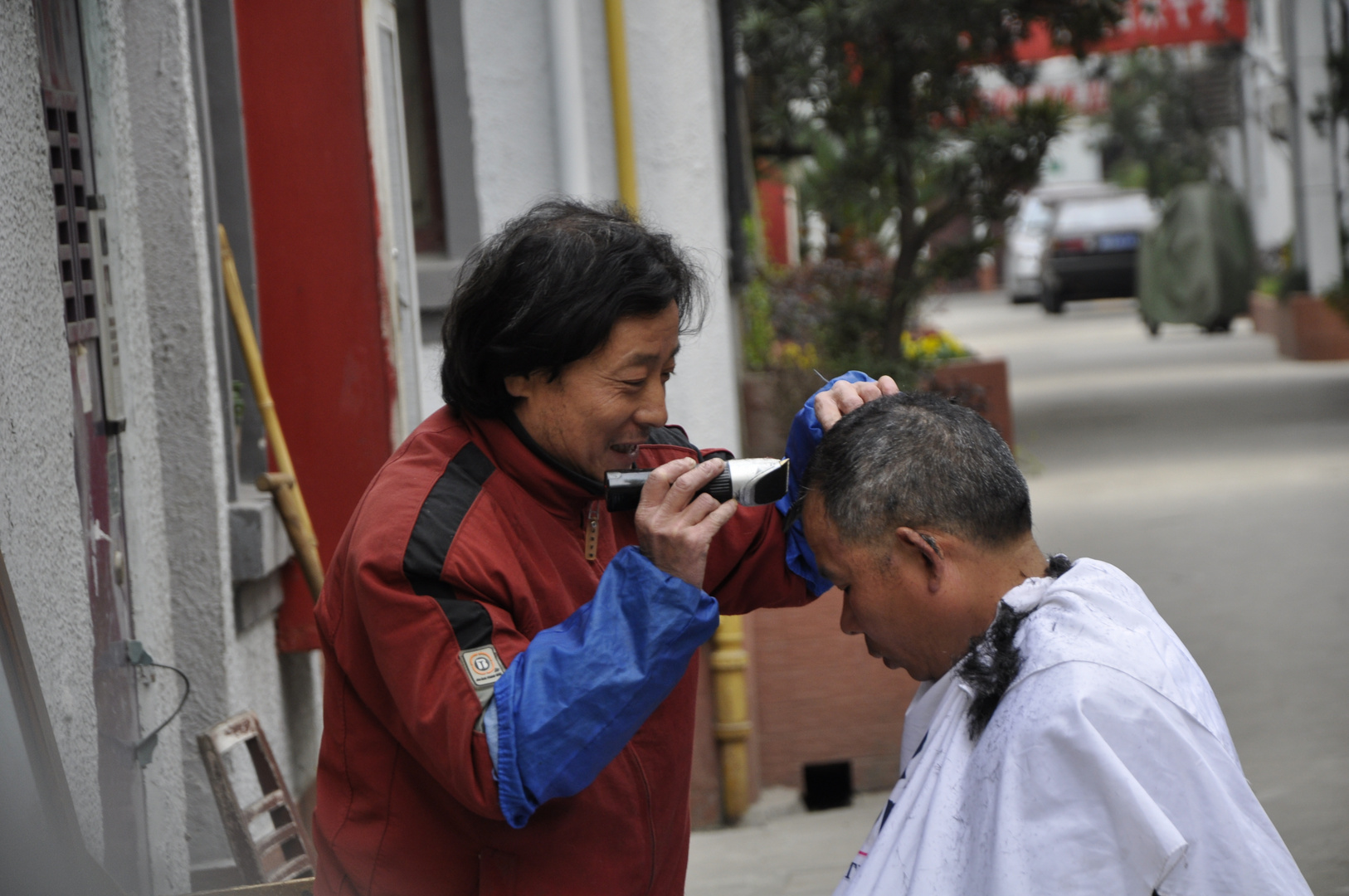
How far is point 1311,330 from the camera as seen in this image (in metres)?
13.5

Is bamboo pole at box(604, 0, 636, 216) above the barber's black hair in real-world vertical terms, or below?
above

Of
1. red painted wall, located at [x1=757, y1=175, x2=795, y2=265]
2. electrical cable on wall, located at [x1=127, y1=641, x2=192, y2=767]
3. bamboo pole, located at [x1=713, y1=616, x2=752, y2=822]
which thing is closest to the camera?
electrical cable on wall, located at [x1=127, y1=641, x2=192, y2=767]

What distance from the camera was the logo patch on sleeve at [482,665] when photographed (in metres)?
1.71

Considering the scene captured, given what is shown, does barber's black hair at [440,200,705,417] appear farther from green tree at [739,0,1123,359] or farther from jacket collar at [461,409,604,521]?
green tree at [739,0,1123,359]

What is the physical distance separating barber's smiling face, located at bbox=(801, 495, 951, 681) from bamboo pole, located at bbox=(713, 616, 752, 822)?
2.53 m

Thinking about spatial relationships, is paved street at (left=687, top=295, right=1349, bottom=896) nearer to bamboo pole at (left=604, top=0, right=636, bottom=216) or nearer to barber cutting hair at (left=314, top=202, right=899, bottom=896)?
bamboo pole at (left=604, top=0, right=636, bottom=216)

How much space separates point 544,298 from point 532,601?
39 cm

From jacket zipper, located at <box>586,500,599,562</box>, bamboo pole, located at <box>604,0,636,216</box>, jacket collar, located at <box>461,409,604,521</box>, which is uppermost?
bamboo pole, located at <box>604,0,636,216</box>

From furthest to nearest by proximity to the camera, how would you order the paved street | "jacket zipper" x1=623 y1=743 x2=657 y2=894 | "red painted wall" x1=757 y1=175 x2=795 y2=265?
"red painted wall" x1=757 y1=175 x2=795 y2=265
the paved street
"jacket zipper" x1=623 y1=743 x2=657 y2=894

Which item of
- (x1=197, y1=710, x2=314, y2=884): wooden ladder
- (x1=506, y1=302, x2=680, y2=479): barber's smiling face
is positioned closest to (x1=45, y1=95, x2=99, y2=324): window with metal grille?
(x1=197, y1=710, x2=314, y2=884): wooden ladder

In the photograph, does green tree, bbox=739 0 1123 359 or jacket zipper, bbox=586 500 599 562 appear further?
green tree, bbox=739 0 1123 359

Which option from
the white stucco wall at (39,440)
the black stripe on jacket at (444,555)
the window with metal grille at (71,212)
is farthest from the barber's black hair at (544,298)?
the window with metal grille at (71,212)

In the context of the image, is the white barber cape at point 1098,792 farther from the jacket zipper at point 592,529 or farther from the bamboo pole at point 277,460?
the bamboo pole at point 277,460

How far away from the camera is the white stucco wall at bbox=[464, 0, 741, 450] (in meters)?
4.94
